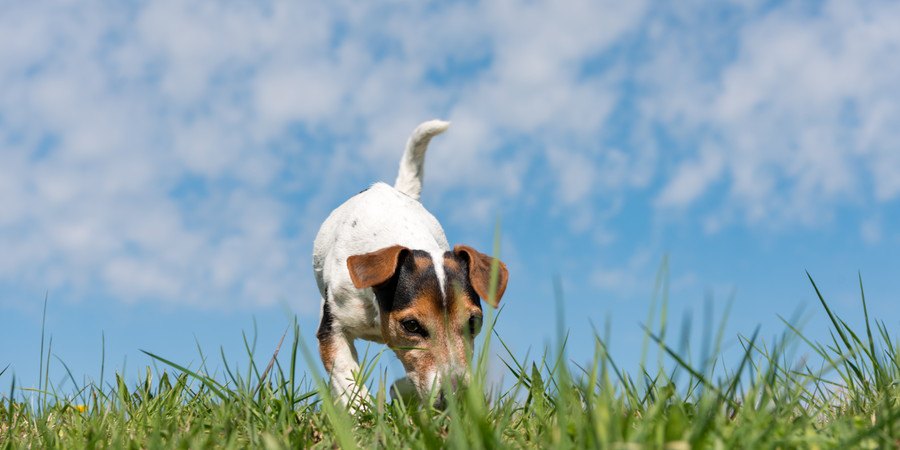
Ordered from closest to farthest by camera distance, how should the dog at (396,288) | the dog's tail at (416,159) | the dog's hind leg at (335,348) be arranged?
1. the dog at (396,288)
2. the dog's hind leg at (335,348)
3. the dog's tail at (416,159)

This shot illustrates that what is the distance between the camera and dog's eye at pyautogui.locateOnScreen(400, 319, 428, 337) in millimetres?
5855

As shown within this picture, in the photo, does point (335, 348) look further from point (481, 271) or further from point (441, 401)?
point (441, 401)

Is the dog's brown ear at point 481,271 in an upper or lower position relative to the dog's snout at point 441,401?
upper

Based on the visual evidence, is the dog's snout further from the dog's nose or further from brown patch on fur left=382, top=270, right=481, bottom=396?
brown patch on fur left=382, top=270, right=481, bottom=396

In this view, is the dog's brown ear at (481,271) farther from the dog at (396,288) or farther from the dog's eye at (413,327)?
the dog's eye at (413,327)

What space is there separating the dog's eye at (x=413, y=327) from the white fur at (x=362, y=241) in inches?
12.8

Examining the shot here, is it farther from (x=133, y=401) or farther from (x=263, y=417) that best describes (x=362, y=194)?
(x=263, y=417)

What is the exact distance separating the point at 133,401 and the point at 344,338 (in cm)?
203

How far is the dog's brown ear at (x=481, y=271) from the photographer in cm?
600

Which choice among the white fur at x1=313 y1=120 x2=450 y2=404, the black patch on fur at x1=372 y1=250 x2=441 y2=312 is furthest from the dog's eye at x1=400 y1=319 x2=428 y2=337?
the white fur at x1=313 y1=120 x2=450 y2=404

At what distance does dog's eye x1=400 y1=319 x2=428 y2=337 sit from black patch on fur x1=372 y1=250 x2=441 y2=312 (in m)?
0.12

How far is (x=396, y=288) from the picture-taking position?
6.10 metres

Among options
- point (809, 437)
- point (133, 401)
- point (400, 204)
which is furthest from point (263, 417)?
point (400, 204)

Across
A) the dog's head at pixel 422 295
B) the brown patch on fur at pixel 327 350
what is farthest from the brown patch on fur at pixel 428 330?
the brown patch on fur at pixel 327 350
